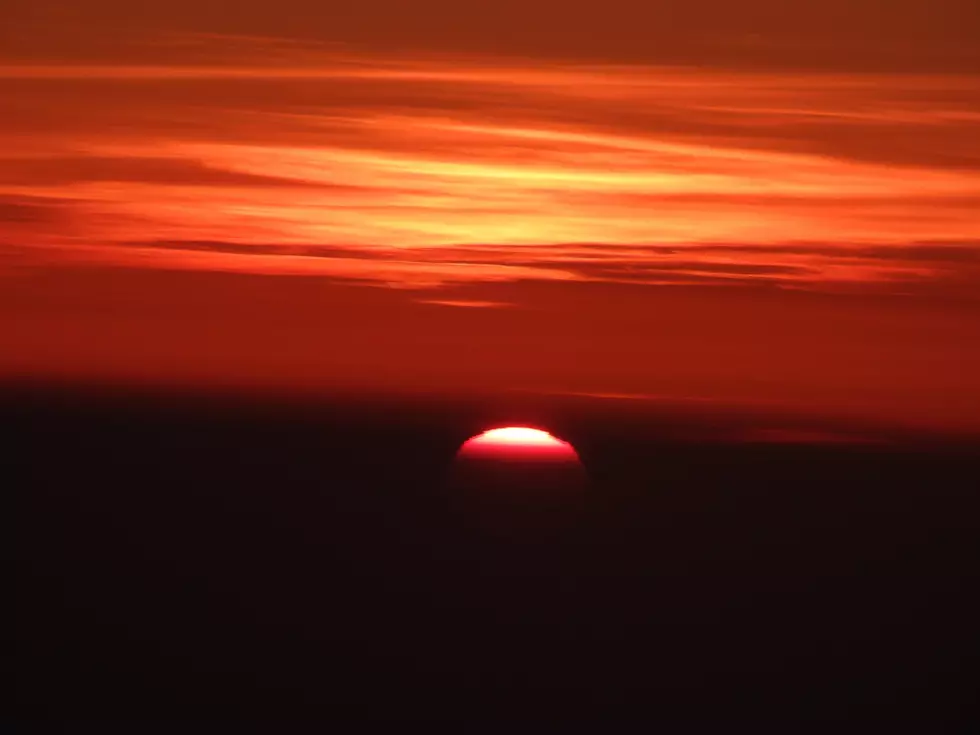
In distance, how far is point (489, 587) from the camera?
153ft

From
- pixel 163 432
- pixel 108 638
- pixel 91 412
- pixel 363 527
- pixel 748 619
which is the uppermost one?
pixel 91 412

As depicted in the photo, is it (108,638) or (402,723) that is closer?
(402,723)

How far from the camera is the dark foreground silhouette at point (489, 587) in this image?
1415 inches

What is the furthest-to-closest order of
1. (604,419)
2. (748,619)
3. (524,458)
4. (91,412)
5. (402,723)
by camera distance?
(91,412), (604,419), (524,458), (748,619), (402,723)

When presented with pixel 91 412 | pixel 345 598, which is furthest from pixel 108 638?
pixel 91 412

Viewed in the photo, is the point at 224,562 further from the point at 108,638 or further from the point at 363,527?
the point at 108,638

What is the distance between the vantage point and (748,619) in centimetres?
4288

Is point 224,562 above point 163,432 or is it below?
below

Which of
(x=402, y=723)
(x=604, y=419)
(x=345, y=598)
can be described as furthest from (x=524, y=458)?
(x=402, y=723)

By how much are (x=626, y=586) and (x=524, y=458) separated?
17.5 metres

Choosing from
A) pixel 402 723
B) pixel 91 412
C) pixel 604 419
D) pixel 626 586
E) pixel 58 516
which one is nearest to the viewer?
pixel 402 723

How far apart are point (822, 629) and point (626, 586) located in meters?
7.57

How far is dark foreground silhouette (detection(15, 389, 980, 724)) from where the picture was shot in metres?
35.9

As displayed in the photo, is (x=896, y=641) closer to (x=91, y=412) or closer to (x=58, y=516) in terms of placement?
(x=58, y=516)
